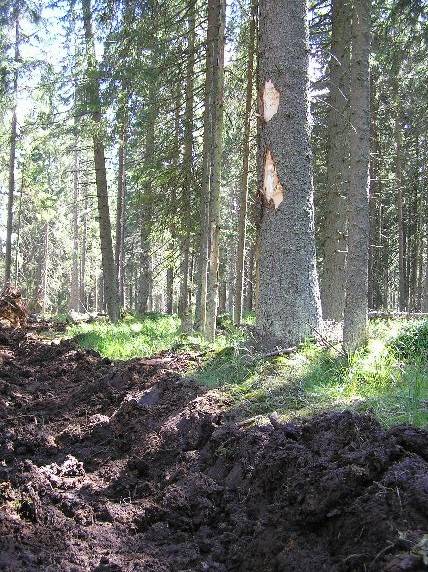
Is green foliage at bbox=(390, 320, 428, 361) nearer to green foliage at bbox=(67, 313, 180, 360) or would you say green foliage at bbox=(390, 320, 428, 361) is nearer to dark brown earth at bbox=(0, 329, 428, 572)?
dark brown earth at bbox=(0, 329, 428, 572)

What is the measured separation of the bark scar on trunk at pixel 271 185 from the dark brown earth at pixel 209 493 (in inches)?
101

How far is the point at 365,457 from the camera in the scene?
2736 millimetres

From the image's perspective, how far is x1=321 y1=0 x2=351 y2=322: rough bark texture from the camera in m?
9.62

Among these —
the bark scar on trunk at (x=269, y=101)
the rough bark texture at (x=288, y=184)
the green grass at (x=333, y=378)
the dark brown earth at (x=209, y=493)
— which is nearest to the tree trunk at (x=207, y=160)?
the green grass at (x=333, y=378)

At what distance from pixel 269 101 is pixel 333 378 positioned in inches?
133

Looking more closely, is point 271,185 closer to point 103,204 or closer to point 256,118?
point 256,118

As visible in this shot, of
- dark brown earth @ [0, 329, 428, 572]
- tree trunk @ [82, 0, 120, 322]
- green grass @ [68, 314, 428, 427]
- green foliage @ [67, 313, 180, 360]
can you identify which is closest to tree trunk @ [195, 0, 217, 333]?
green foliage @ [67, 313, 180, 360]

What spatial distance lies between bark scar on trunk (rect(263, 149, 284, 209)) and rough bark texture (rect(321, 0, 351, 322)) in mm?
3595

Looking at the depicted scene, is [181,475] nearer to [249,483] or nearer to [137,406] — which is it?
[249,483]

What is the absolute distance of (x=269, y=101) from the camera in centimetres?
629

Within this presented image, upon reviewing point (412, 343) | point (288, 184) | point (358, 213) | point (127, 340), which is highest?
point (288, 184)

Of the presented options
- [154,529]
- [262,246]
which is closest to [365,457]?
[154,529]

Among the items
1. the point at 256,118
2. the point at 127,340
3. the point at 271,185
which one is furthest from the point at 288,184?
the point at 127,340

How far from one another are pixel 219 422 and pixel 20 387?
11.1 ft
